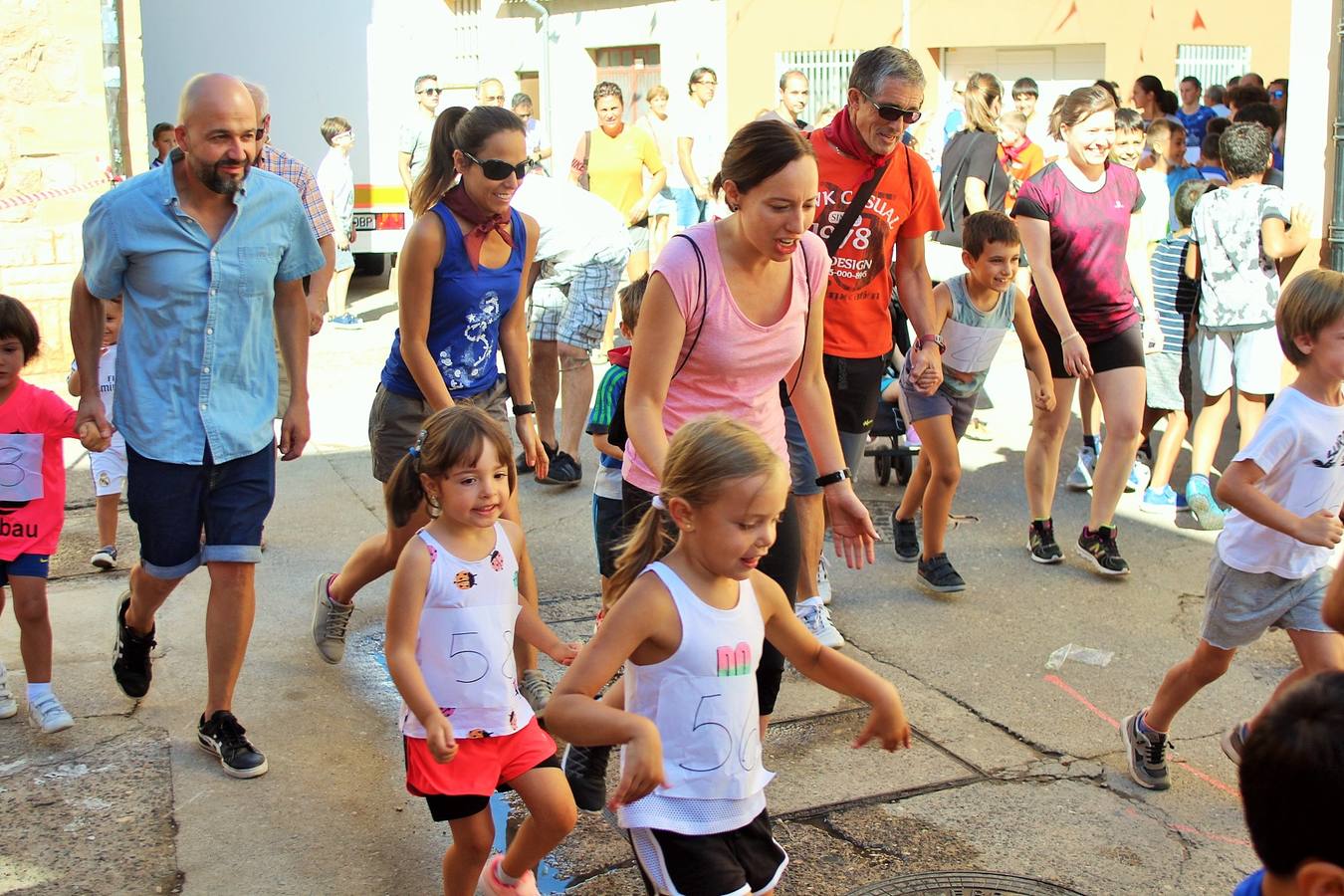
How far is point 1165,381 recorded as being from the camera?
24.3 ft

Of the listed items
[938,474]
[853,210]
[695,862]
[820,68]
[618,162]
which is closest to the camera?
[695,862]

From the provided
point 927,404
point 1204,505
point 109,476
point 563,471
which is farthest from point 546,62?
point 927,404

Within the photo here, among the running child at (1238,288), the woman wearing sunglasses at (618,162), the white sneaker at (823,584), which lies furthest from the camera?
the woman wearing sunglasses at (618,162)

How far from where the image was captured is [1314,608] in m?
3.98

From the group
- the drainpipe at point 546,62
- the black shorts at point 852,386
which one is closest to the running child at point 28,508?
the black shorts at point 852,386

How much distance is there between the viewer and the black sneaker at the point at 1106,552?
6121 mm

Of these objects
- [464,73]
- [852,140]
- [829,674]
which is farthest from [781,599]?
[464,73]

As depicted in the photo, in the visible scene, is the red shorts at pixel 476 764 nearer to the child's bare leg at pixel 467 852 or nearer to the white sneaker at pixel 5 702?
the child's bare leg at pixel 467 852

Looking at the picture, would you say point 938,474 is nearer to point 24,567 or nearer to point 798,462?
point 798,462

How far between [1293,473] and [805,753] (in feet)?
5.29

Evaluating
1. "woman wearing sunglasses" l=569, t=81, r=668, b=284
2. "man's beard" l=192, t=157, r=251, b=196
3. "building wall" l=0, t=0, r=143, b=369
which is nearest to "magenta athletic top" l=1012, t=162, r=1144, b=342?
"man's beard" l=192, t=157, r=251, b=196

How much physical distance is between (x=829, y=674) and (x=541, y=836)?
0.85 metres

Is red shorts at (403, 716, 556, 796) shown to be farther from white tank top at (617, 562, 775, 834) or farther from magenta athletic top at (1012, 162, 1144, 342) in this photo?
magenta athletic top at (1012, 162, 1144, 342)

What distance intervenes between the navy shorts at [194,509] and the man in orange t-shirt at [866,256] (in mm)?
1852
